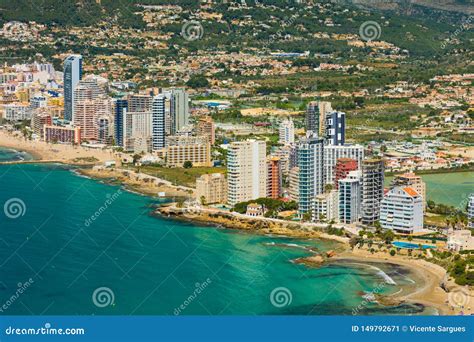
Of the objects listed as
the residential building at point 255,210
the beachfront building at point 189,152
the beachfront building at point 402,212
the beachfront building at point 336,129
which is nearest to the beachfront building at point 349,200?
the beachfront building at point 402,212

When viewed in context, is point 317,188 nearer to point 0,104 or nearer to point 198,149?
point 198,149

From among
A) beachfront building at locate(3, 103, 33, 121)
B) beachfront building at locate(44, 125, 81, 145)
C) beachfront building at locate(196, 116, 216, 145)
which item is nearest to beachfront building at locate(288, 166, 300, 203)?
beachfront building at locate(196, 116, 216, 145)

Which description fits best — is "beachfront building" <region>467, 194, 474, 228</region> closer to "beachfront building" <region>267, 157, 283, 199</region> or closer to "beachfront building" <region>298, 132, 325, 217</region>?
"beachfront building" <region>298, 132, 325, 217</region>

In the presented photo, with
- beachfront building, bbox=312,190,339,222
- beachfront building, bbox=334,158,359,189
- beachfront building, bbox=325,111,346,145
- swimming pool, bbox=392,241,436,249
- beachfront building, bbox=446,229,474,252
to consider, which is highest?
beachfront building, bbox=325,111,346,145

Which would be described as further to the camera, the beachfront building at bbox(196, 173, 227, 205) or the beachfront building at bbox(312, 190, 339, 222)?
the beachfront building at bbox(196, 173, 227, 205)

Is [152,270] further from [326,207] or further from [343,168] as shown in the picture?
[343,168]

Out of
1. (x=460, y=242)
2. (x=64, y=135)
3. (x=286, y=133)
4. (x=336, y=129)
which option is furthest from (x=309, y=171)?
(x=64, y=135)
